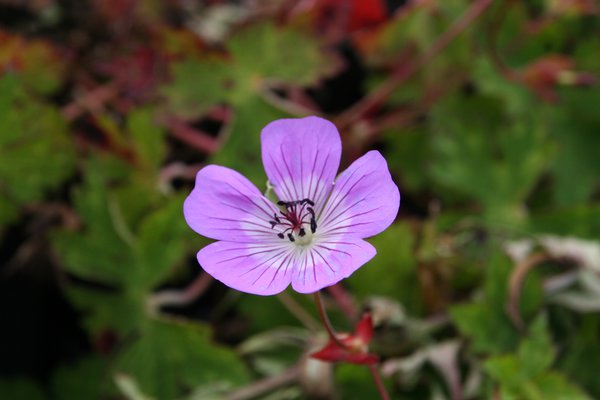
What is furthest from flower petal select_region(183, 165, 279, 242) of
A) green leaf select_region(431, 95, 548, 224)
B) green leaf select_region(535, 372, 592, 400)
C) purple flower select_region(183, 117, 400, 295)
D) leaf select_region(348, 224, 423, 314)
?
green leaf select_region(431, 95, 548, 224)

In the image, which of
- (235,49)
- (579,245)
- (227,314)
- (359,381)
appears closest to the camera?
(359,381)

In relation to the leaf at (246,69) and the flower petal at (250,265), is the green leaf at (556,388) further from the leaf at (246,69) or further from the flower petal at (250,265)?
the leaf at (246,69)

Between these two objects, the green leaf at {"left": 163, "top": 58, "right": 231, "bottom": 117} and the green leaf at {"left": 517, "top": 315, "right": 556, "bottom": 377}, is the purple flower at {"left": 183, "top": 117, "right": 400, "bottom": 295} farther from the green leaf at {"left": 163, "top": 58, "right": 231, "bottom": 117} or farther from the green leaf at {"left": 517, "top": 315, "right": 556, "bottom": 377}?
the green leaf at {"left": 163, "top": 58, "right": 231, "bottom": 117}

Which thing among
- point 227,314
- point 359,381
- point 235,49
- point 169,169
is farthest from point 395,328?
point 235,49

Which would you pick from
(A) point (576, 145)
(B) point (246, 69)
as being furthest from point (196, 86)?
(A) point (576, 145)

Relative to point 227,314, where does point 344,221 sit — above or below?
above

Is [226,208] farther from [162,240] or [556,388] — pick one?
[556,388]

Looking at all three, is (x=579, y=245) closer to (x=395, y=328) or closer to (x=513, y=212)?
(x=513, y=212)
